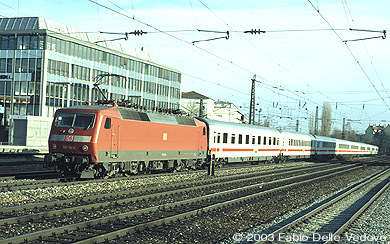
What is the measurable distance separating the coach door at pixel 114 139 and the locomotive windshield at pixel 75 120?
115 cm

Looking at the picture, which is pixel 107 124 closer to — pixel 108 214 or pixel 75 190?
pixel 75 190

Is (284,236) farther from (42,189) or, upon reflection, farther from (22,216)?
(42,189)

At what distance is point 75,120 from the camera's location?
20.3 metres

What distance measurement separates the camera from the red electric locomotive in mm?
19844

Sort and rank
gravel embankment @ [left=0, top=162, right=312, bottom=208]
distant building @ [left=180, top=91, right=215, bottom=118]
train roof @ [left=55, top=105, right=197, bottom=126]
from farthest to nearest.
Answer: distant building @ [left=180, top=91, right=215, bottom=118] < train roof @ [left=55, top=105, right=197, bottom=126] < gravel embankment @ [left=0, top=162, right=312, bottom=208]

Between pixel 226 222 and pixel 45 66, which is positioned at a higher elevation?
pixel 45 66

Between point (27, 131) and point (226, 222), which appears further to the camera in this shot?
point (27, 131)

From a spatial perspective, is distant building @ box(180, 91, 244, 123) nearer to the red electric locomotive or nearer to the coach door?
the red electric locomotive

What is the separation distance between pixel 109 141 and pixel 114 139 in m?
0.39

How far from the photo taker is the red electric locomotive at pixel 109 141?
19844 millimetres

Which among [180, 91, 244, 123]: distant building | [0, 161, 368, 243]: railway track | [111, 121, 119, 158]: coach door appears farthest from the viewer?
[180, 91, 244, 123]: distant building

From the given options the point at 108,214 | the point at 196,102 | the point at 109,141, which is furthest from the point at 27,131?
the point at 196,102

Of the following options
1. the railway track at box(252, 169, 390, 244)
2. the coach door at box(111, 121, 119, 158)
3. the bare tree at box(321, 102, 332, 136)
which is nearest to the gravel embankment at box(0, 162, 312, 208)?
the coach door at box(111, 121, 119, 158)

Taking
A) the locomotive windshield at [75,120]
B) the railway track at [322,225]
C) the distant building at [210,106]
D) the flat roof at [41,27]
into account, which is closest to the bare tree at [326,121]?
the distant building at [210,106]
